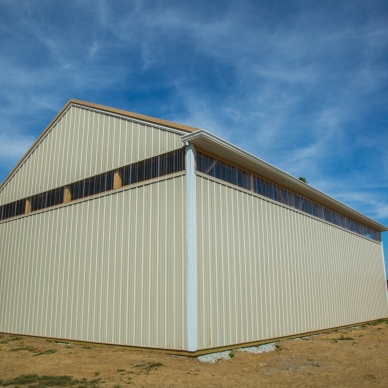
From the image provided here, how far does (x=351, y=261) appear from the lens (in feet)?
77.8

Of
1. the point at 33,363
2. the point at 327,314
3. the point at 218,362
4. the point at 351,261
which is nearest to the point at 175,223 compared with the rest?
the point at 218,362

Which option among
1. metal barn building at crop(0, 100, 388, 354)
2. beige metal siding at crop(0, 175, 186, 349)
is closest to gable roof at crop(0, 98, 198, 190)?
metal barn building at crop(0, 100, 388, 354)

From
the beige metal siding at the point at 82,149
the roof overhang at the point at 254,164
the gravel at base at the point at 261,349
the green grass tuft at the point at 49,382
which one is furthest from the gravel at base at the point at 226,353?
the beige metal siding at the point at 82,149

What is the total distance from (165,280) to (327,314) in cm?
1068

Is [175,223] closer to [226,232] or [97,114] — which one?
[226,232]

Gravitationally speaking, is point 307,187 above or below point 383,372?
above

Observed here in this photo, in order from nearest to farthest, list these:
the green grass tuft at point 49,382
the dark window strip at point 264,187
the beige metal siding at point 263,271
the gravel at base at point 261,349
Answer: the green grass tuft at point 49,382 < the beige metal siding at point 263,271 < the gravel at base at point 261,349 < the dark window strip at point 264,187

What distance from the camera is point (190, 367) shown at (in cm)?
1059

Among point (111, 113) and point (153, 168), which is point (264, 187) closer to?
point (153, 168)

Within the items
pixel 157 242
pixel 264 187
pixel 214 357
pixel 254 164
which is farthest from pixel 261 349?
pixel 254 164

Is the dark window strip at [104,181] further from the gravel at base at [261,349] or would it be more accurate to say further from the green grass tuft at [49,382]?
the green grass tuft at [49,382]

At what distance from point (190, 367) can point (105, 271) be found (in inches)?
208

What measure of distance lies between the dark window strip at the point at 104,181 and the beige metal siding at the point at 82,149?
229mm

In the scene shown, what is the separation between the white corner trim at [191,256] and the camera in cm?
1149
